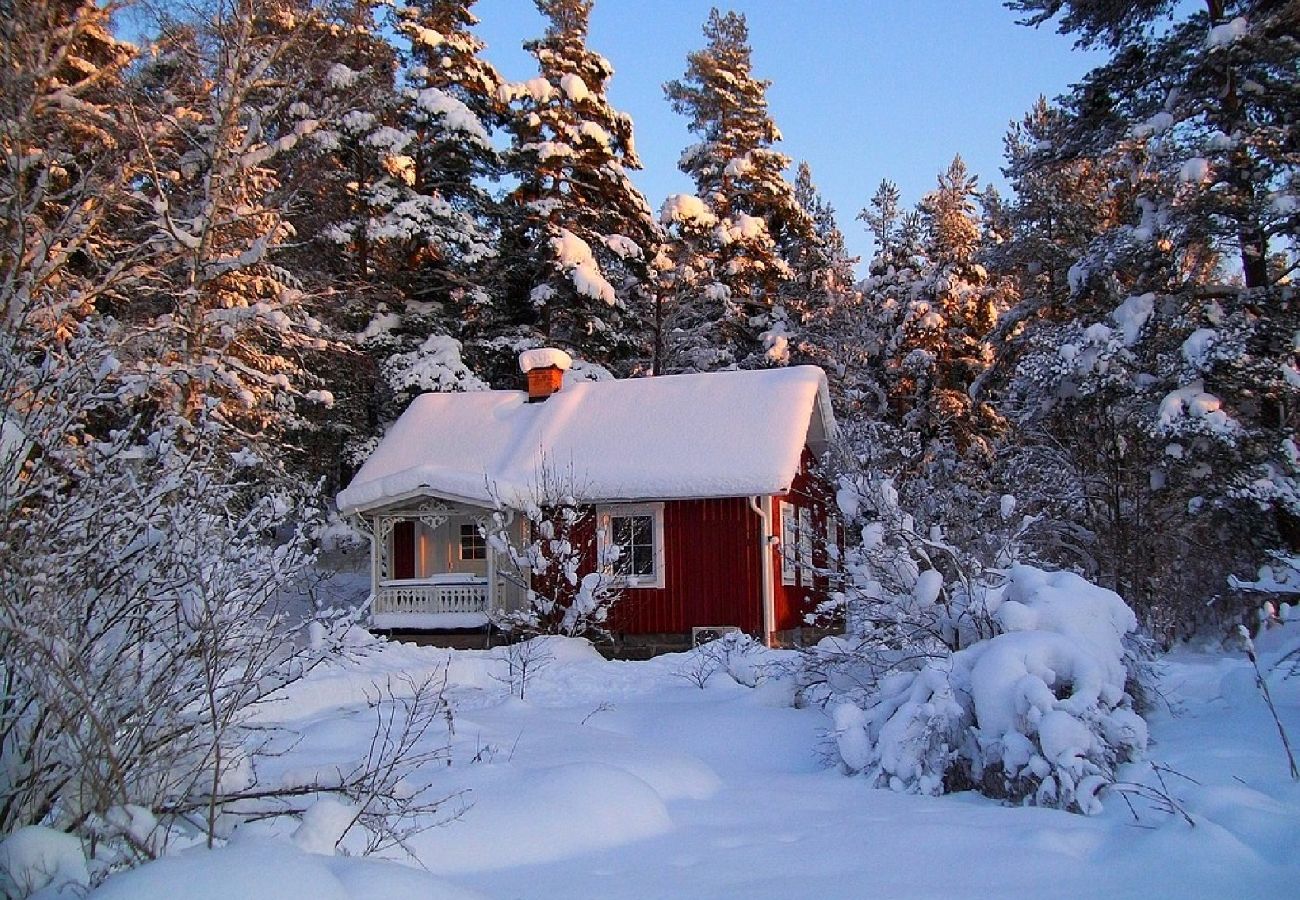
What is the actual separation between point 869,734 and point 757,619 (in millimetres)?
9643

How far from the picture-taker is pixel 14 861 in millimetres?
3482

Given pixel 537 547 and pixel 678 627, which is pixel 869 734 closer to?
pixel 537 547

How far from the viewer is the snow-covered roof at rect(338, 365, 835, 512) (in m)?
17.1

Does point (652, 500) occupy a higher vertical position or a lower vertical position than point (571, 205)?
lower

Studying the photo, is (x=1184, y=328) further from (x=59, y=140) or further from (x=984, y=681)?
(x=59, y=140)

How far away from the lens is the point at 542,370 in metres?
21.1

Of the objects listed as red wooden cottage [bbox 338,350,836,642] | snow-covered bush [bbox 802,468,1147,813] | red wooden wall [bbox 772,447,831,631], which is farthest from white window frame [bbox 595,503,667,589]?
snow-covered bush [bbox 802,468,1147,813]

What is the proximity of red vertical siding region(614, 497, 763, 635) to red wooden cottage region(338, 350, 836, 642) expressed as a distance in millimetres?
22

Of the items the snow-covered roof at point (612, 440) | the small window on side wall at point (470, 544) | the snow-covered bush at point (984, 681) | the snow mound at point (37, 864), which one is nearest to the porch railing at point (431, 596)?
the snow-covered roof at point (612, 440)

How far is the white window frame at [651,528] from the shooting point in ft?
57.5

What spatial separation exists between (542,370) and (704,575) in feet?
19.8

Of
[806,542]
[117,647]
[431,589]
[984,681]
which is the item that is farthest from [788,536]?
[117,647]

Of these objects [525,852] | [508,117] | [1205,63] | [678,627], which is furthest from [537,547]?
[508,117]

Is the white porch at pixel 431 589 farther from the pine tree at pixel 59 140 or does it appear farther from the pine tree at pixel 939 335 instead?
the pine tree at pixel 939 335
